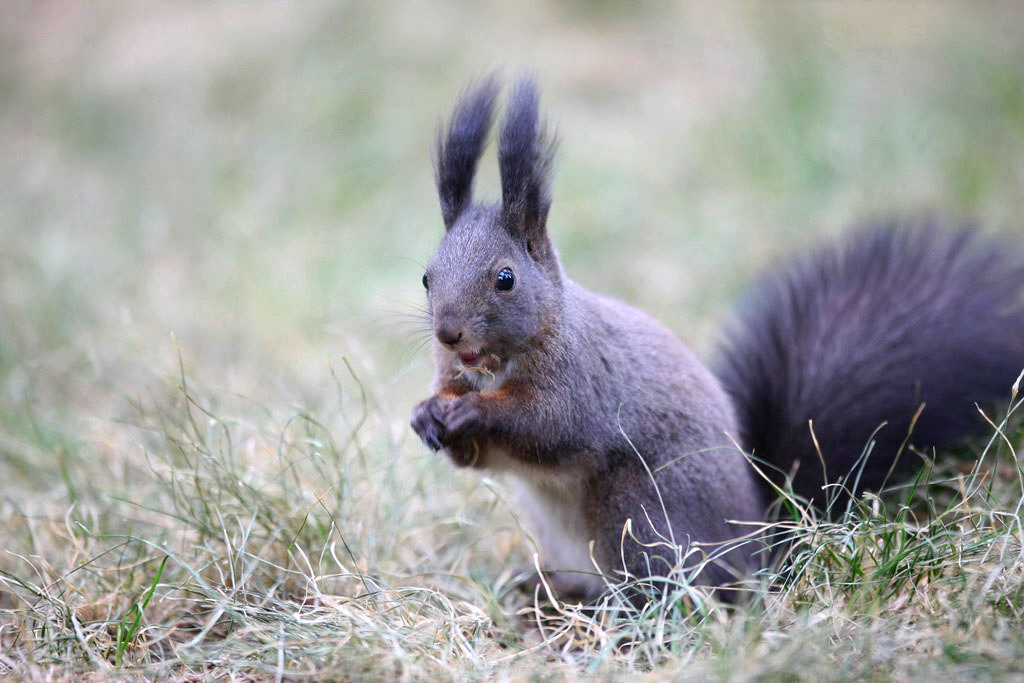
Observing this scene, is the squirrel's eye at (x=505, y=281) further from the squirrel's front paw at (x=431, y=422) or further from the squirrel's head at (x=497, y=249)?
the squirrel's front paw at (x=431, y=422)

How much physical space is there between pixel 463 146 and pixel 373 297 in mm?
2955

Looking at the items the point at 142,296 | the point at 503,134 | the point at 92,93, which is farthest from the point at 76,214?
the point at 503,134

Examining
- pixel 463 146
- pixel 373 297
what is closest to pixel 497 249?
pixel 463 146

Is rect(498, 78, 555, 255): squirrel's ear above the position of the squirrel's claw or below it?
above

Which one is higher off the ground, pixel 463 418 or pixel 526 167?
pixel 526 167

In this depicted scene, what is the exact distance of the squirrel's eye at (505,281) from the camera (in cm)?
284

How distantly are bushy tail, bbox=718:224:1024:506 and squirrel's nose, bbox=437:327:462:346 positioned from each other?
1.28 m

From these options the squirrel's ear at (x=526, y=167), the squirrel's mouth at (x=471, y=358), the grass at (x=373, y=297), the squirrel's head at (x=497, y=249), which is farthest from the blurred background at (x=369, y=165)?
the squirrel's ear at (x=526, y=167)

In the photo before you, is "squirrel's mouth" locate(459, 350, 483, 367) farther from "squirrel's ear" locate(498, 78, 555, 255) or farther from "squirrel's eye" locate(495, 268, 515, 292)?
"squirrel's ear" locate(498, 78, 555, 255)

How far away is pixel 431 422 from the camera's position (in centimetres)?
284

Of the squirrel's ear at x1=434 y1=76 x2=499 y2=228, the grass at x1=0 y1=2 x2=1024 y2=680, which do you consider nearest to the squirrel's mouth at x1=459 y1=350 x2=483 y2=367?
the squirrel's ear at x1=434 y1=76 x2=499 y2=228

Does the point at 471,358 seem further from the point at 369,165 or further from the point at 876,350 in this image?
the point at 369,165

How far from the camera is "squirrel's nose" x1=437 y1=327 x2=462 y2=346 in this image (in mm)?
2709

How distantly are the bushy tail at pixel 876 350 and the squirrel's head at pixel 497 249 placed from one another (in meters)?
1.06
